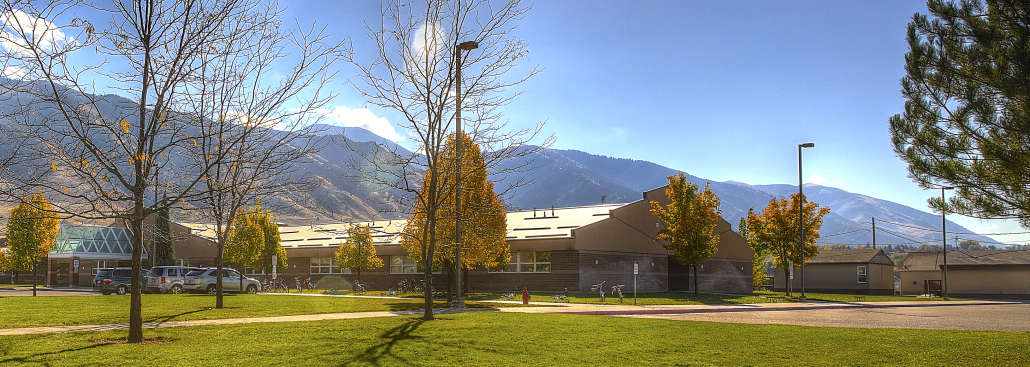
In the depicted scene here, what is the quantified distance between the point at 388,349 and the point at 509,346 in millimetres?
2170

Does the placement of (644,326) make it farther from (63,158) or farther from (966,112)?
(63,158)

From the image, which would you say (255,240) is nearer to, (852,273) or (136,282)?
(136,282)

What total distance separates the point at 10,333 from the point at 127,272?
2745cm

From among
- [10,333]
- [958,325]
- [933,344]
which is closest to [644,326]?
[933,344]

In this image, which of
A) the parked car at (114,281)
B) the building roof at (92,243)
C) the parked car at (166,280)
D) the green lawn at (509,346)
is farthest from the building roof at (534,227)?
the green lawn at (509,346)

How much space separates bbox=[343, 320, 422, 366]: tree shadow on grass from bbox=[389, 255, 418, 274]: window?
29.4 meters

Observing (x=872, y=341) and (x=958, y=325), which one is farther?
(x=958, y=325)

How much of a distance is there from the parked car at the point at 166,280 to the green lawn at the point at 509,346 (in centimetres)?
2445

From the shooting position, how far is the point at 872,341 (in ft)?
48.1

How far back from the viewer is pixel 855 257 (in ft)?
220

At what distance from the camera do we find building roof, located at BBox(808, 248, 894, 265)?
65188 millimetres

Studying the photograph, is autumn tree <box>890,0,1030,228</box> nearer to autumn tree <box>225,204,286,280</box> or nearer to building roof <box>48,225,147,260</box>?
autumn tree <box>225,204,286,280</box>

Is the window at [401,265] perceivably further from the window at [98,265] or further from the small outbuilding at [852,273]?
the small outbuilding at [852,273]

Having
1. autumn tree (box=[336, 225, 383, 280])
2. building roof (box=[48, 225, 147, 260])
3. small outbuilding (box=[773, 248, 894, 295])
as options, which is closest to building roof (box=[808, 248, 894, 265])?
small outbuilding (box=[773, 248, 894, 295])
